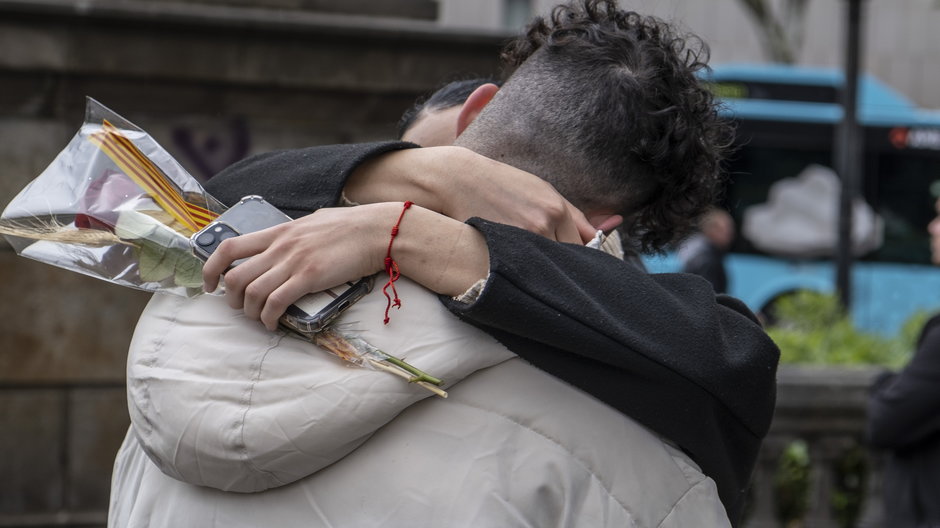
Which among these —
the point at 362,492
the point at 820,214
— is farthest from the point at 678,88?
the point at 820,214

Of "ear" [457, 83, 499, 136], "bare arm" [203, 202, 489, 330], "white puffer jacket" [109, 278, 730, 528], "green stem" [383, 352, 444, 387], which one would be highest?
"ear" [457, 83, 499, 136]

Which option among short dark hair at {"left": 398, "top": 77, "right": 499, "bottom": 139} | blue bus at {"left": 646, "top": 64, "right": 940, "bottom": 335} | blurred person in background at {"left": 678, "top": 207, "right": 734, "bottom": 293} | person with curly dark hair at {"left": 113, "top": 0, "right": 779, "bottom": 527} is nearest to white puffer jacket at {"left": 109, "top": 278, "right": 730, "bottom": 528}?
person with curly dark hair at {"left": 113, "top": 0, "right": 779, "bottom": 527}

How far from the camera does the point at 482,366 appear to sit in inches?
59.7

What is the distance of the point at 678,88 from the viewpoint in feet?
5.72

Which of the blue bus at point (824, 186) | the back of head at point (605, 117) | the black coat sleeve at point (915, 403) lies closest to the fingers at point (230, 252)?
the back of head at point (605, 117)

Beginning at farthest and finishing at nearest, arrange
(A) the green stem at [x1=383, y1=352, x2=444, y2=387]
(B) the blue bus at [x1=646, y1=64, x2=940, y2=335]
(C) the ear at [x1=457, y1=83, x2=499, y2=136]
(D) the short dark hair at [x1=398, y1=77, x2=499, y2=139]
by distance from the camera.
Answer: (B) the blue bus at [x1=646, y1=64, x2=940, y2=335] < (D) the short dark hair at [x1=398, y1=77, x2=499, y2=139] < (C) the ear at [x1=457, y1=83, x2=499, y2=136] < (A) the green stem at [x1=383, y1=352, x2=444, y2=387]

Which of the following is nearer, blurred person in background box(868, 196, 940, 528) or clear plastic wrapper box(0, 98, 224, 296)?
clear plastic wrapper box(0, 98, 224, 296)

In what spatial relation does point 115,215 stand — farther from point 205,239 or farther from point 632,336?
point 632,336

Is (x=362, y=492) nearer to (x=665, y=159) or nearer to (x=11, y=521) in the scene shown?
(x=665, y=159)

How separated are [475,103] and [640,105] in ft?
0.94

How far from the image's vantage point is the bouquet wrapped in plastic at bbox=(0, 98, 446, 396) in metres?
1.66

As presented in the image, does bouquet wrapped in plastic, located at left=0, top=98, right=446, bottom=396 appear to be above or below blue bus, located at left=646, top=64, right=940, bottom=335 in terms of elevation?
above

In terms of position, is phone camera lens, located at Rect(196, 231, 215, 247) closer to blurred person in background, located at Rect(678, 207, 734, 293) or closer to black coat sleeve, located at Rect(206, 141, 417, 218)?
black coat sleeve, located at Rect(206, 141, 417, 218)

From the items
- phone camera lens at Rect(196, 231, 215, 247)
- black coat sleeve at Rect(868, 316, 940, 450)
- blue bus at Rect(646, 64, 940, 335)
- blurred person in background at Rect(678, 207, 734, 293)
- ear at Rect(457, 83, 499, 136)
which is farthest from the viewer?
blue bus at Rect(646, 64, 940, 335)
